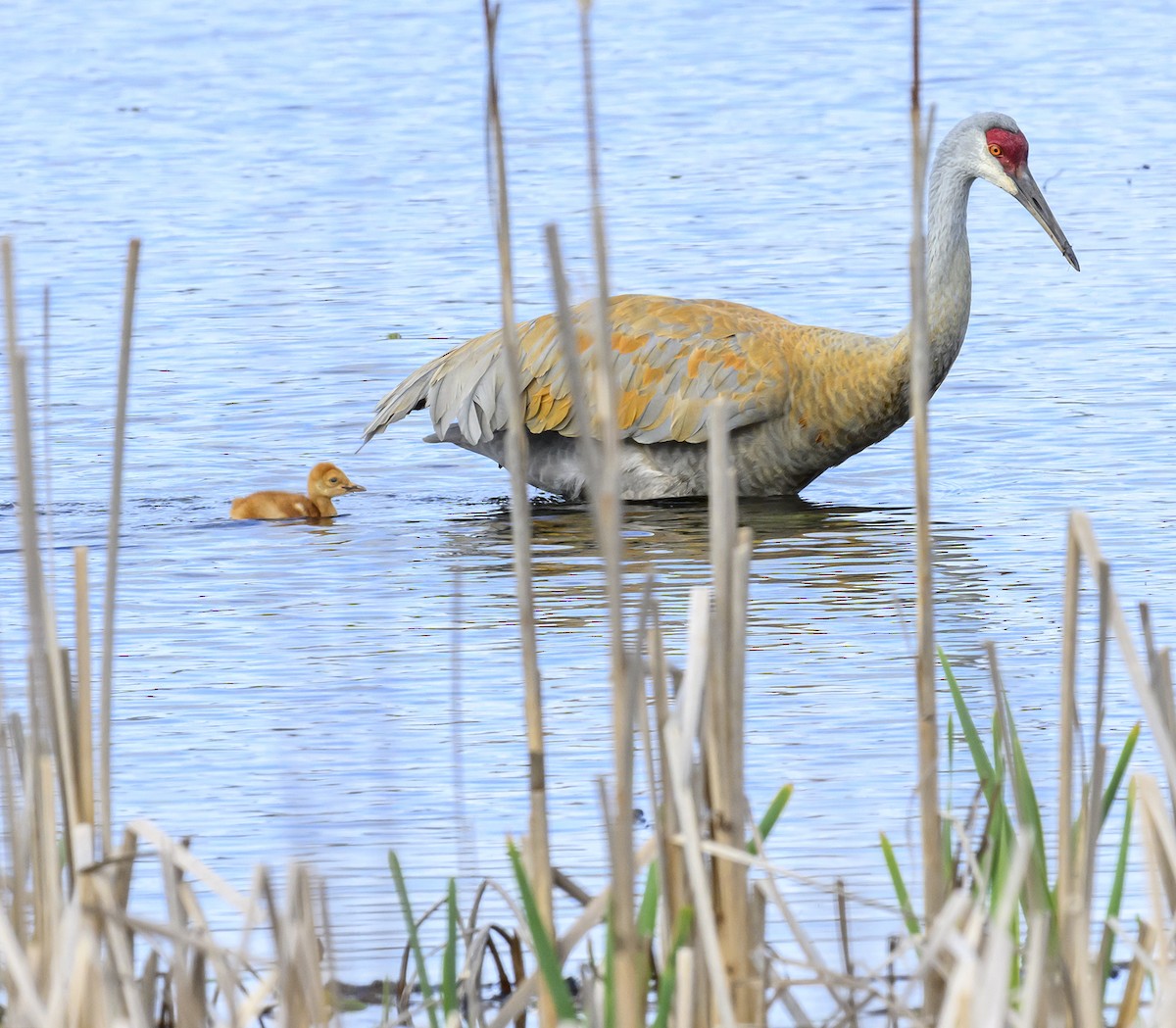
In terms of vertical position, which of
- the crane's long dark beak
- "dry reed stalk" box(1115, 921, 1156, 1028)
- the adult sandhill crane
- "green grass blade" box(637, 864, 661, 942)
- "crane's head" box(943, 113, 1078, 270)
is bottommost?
"dry reed stalk" box(1115, 921, 1156, 1028)

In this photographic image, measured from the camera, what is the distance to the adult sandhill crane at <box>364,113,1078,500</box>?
25.9ft

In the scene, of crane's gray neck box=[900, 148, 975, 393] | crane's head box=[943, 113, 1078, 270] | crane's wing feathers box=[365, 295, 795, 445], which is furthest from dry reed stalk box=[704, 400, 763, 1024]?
crane's head box=[943, 113, 1078, 270]

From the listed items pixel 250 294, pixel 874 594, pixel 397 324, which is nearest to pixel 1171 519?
pixel 874 594

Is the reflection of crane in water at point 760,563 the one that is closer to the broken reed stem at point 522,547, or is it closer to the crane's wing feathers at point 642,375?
the crane's wing feathers at point 642,375

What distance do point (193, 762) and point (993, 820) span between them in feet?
7.86

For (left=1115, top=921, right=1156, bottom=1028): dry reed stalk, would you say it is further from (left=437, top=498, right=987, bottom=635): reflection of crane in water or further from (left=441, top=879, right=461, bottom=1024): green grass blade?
(left=437, top=498, right=987, bottom=635): reflection of crane in water

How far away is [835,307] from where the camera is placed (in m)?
10.2

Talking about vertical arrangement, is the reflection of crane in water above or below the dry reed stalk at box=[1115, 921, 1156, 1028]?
above

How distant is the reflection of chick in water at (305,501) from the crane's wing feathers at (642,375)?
52 cm

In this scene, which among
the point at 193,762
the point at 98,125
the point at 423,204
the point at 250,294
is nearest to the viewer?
the point at 193,762

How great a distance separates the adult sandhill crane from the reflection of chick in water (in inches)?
20.6

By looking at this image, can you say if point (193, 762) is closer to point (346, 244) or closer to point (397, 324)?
point (397, 324)

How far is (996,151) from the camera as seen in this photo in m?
8.23

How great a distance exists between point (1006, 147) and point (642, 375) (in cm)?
138
